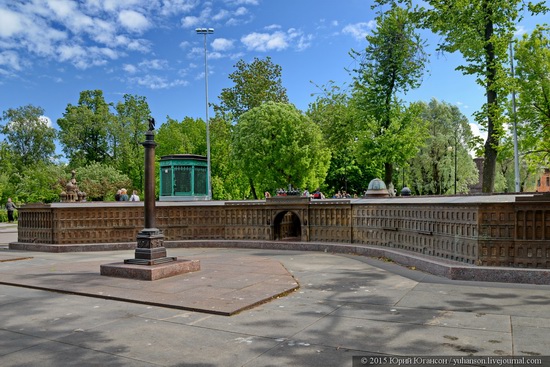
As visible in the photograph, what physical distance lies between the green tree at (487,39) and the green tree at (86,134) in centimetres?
4932

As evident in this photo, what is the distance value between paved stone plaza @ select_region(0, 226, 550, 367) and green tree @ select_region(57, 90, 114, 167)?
54001mm

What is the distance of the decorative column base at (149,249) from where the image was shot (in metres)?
10.0

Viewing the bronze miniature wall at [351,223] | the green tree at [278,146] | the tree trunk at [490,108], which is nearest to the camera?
the bronze miniature wall at [351,223]

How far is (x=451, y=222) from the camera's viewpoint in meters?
10.2

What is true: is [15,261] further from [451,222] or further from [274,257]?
[451,222]

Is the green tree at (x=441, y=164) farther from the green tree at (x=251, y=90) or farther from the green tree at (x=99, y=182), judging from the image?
the green tree at (x=99, y=182)

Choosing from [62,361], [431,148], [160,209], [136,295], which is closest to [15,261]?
[160,209]

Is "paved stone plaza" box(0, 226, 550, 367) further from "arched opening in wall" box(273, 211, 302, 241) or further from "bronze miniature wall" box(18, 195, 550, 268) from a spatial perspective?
"arched opening in wall" box(273, 211, 302, 241)

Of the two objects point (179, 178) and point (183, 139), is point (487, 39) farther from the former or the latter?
point (183, 139)

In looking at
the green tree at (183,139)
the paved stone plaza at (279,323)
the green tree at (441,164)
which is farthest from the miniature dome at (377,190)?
the green tree at (183,139)

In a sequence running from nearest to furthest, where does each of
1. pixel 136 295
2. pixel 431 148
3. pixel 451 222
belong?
1. pixel 136 295
2. pixel 451 222
3. pixel 431 148

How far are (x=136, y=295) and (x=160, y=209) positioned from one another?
1005 cm

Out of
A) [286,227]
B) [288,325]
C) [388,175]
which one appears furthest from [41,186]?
[288,325]

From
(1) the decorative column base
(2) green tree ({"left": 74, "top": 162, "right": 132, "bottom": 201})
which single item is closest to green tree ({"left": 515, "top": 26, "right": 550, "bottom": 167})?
(1) the decorative column base
